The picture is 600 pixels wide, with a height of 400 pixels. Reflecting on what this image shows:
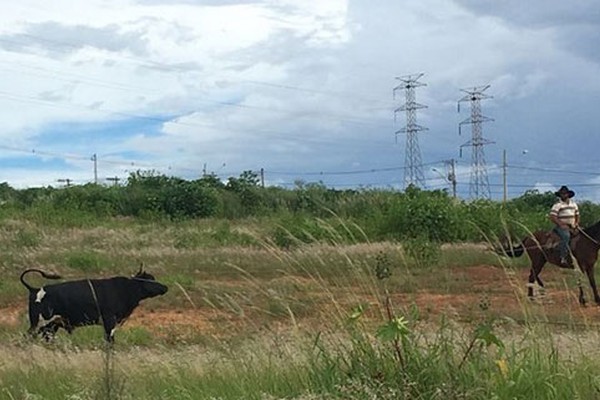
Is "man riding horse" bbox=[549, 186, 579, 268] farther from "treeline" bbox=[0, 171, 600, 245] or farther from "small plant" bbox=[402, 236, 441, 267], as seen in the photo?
"treeline" bbox=[0, 171, 600, 245]

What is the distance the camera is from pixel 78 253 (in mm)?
26391

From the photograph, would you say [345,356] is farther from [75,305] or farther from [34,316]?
[34,316]

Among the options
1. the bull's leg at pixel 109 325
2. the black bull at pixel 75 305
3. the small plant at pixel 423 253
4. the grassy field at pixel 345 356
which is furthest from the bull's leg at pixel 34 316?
the small plant at pixel 423 253

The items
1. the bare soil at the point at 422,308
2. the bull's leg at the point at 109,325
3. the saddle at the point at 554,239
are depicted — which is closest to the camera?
the bull's leg at the point at 109,325

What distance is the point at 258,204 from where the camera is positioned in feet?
175

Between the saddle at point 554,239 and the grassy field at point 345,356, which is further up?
the saddle at point 554,239

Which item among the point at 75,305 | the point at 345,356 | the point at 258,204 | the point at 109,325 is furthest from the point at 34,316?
the point at 258,204

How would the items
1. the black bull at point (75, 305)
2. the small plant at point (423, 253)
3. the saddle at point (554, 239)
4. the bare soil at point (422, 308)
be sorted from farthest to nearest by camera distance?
the small plant at point (423, 253) → the saddle at point (554, 239) → the bare soil at point (422, 308) → the black bull at point (75, 305)

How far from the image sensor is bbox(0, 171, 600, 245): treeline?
3510 cm

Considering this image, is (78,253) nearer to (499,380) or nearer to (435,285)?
(435,285)

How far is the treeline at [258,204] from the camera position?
35100 mm

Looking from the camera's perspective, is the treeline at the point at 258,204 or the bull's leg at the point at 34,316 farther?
the treeline at the point at 258,204

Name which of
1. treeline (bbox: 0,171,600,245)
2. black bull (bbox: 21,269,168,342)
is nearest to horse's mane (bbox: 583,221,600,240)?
black bull (bbox: 21,269,168,342)

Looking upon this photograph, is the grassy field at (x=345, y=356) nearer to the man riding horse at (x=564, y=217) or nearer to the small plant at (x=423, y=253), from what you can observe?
the man riding horse at (x=564, y=217)
